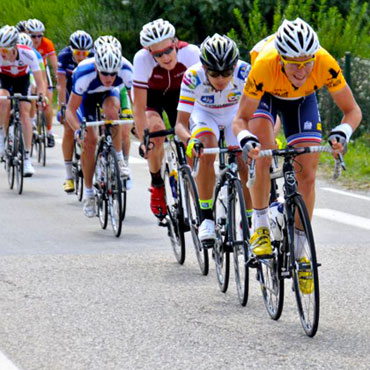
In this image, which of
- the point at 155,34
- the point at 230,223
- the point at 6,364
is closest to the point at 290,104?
the point at 230,223

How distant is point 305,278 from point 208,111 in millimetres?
2165

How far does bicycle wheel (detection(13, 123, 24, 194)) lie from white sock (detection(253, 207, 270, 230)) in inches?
262

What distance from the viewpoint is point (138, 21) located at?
24.3 m

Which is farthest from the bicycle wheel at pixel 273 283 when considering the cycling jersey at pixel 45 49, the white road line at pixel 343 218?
the cycling jersey at pixel 45 49

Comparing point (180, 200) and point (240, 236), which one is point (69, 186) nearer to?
point (180, 200)

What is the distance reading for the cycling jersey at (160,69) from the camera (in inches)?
394

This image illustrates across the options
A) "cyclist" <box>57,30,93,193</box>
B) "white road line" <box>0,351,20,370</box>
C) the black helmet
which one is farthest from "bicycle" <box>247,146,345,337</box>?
"cyclist" <box>57,30,93,193</box>

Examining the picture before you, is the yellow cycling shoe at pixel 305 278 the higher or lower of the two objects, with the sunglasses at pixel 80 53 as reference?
lower

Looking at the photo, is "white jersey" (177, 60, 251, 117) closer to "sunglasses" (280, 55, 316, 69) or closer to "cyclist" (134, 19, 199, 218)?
"cyclist" (134, 19, 199, 218)

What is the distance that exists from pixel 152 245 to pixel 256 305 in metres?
2.61

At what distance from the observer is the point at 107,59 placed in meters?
11.0

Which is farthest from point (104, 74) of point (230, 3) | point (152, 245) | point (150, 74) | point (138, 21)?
point (138, 21)

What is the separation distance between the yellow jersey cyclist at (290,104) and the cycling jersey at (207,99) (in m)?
0.79

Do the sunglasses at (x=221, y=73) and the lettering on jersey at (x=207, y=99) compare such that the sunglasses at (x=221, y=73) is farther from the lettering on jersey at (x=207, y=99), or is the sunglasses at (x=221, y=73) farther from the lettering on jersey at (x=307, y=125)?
the lettering on jersey at (x=307, y=125)
